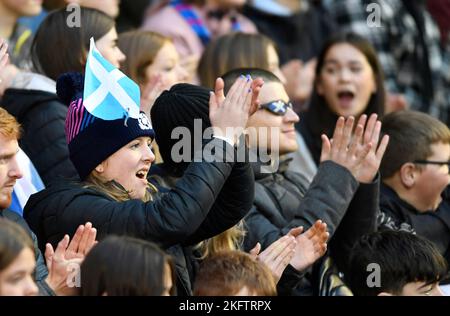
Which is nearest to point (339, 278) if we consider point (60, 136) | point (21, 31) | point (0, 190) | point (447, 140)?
point (447, 140)

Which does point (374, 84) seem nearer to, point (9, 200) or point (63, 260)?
point (9, 200)

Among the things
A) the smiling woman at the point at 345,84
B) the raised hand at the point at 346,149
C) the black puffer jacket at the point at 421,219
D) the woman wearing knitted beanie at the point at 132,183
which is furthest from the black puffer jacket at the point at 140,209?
the smiling woman at the point at 345,84

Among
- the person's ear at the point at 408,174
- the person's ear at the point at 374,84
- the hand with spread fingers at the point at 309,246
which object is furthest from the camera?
the person's ear at the point at 374,84

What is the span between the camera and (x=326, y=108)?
7293mm

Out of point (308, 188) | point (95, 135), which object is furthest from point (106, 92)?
point (308, 188)

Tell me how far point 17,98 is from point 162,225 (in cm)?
166

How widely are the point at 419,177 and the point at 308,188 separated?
86 centimetres

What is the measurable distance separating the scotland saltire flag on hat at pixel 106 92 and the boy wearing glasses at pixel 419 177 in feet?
6.44

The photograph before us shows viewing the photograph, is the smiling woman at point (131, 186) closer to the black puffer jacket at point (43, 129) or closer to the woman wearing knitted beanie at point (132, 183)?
the woman wearing knitted beanie at point (132, 183)


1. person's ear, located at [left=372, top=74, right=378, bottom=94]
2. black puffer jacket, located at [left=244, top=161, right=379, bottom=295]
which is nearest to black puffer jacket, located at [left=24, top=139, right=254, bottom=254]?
black puffer jacket, located at [left=244, top=161, right=379, bottom=295]

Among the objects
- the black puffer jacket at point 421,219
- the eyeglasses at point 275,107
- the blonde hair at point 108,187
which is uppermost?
the eyeglasses at point 275,107

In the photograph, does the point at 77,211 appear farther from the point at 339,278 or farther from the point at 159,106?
the point at 339,278

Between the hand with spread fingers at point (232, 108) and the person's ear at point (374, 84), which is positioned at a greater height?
the hand with spread fingers at point (232, 108)

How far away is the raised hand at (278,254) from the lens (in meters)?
4.80
